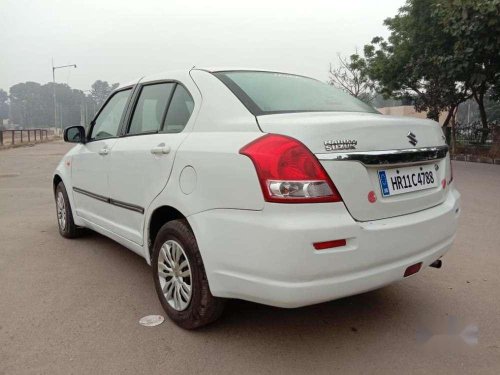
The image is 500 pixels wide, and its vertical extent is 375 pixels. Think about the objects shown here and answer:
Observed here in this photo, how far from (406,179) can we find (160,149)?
1.50 meters

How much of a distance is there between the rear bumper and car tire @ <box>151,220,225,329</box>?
0.44 feet

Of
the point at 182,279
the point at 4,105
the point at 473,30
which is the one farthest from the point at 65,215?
the point at 4,105

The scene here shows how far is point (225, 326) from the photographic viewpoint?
9.46 ft

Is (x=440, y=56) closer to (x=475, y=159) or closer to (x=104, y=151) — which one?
(x=475, y=159)

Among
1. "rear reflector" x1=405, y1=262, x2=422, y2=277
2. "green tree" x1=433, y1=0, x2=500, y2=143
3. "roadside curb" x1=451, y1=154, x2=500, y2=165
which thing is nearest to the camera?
"rear reflector" x1=405, y1=262, x2=422, y2=277

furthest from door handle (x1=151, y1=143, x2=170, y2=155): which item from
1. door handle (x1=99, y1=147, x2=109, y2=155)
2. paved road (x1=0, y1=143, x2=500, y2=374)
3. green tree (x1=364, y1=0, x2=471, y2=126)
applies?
green tree (x1=364, y1=0, x2=471, y2=126)

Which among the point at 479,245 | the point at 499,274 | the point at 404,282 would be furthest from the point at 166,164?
the point at 479,245

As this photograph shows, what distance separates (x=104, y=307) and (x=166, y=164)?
44.5 inches

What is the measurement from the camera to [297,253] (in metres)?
2.19

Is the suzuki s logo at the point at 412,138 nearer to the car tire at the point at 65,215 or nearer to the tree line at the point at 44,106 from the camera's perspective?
the car tire at the point at 65,215

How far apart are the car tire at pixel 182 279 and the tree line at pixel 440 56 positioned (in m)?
10.4

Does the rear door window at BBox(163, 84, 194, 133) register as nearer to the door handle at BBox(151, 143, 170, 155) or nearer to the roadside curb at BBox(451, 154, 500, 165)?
the door handle at BBox(151, 143, 170, 155)

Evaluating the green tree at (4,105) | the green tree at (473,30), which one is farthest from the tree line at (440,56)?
the green tree at (4,105)

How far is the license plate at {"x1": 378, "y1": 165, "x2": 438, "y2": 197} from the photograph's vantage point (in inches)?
98.4
